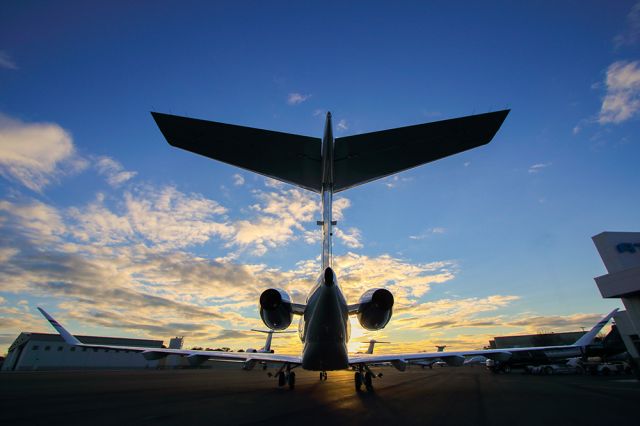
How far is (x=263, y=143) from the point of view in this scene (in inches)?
313

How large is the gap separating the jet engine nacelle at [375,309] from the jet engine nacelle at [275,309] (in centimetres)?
227

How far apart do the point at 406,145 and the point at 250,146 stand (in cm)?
414

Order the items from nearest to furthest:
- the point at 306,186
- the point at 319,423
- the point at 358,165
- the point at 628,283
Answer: the point at 319,423 < the point at 358,165 < the point at 306,186 < the point at 628,283

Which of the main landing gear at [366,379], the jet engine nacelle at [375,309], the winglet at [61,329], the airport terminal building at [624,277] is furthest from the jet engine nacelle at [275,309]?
the airport terminal building at [624,277]

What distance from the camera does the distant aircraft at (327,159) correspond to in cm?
719

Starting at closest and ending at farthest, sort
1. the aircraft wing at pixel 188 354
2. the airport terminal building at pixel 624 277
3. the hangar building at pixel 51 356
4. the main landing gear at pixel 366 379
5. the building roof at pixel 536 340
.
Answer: the aircraft wing at pixel 188 354, the main landing gear at pixel 366 379, the airport terminal building at pixel 624 277, the hangar building at pixel 51 356, the building roof at pixel 536 340

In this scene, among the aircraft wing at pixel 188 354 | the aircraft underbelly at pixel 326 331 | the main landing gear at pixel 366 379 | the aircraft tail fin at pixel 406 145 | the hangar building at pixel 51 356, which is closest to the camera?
the aircraft tail fin at pixel 406 145

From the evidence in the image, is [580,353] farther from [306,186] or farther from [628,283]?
[306,186]

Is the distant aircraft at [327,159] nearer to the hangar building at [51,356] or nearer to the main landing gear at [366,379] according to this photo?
the main landing gear at [366,379]

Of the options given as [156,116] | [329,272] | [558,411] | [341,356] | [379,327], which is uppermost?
[156,116]

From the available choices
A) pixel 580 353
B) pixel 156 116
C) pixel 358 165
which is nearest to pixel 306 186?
pixel 358 165

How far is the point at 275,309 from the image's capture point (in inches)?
347

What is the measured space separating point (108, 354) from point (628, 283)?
66.6 meters

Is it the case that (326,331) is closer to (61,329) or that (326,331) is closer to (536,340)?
(61,329)
